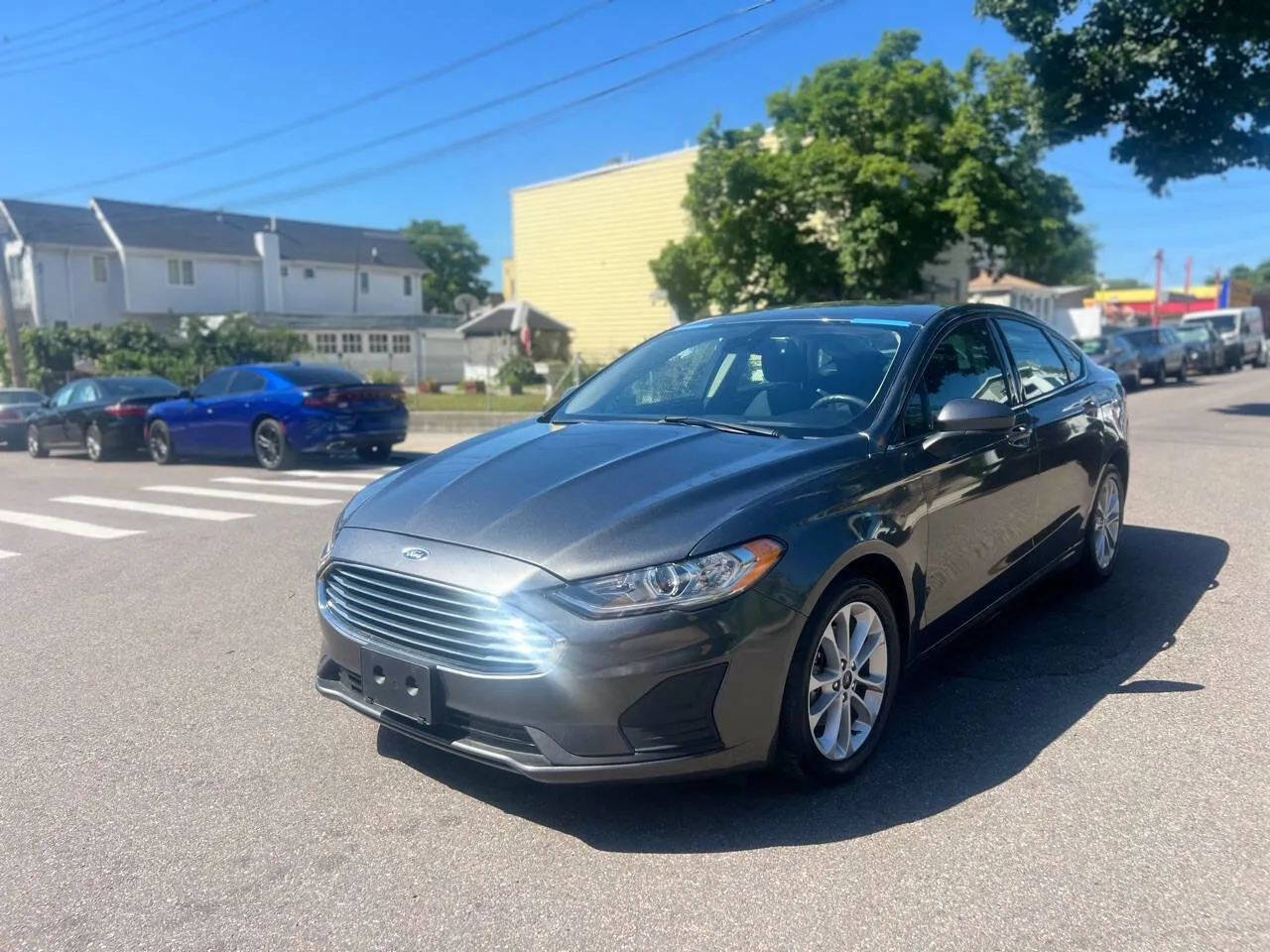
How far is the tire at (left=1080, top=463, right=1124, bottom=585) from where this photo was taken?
6.00 m

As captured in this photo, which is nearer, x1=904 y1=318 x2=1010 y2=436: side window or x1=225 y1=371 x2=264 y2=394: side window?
x1=904 y1=318 x2=1010 y2=436: side window

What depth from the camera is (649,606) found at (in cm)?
312

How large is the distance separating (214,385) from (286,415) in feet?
6.21

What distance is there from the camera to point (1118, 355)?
27.2 meters

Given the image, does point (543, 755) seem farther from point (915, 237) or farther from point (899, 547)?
point (915, 237)

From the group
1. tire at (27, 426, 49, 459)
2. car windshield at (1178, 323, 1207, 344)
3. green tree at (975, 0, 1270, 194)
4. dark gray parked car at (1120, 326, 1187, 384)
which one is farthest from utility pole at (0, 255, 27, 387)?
car windshield at (1178, 323, 1207, 344)

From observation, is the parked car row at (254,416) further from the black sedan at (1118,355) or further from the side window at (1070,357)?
the black sedan at (1118,355)

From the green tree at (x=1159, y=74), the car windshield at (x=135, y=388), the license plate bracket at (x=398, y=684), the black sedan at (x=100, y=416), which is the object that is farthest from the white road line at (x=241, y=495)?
the green tree at (x=1159, y=74)

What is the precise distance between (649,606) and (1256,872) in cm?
195

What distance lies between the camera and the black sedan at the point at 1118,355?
2709 cm

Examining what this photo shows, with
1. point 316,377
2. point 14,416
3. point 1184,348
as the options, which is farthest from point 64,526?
point 1184,348

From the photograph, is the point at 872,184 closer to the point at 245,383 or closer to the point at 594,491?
the point at 245,383

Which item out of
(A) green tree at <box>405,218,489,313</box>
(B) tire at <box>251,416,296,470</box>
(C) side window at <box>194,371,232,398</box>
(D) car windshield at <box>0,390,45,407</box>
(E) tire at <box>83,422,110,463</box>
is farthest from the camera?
(A) green tree at <box>405,218,489,313</box>

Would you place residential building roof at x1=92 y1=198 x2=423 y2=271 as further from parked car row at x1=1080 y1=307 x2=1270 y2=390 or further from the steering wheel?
the steering wheel
